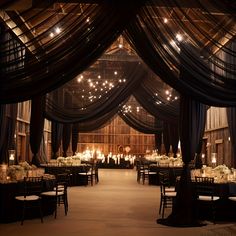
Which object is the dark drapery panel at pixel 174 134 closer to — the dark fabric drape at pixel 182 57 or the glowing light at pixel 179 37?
the dark fabric drape at pixel 182 57

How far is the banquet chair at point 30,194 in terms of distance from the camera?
718cm

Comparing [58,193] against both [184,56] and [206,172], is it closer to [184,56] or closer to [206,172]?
[206,172]

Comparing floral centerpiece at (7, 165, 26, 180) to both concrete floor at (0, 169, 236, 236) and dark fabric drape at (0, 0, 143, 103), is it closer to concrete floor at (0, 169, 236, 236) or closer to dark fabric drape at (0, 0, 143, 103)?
concrete floor at (0, 169, 236, 236)

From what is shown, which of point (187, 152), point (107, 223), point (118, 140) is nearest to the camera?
point (107, 223)

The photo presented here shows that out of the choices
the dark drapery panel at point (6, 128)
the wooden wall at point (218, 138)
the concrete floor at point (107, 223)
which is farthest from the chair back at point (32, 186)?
the wooden wall at point (218, 138)

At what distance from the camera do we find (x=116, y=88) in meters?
10.9

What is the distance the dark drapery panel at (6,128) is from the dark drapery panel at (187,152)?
→ 3.67 meters

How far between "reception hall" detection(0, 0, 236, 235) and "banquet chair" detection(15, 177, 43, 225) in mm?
27

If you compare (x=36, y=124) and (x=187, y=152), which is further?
(x=36, y=124)

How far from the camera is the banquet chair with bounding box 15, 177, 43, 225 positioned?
7184 mm

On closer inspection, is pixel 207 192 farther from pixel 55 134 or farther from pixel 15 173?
pixel 55 134

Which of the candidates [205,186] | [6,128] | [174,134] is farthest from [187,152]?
[174,134]

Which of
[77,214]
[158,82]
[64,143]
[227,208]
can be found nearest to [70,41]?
[77,214]

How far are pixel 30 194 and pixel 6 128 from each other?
8.45 feet
